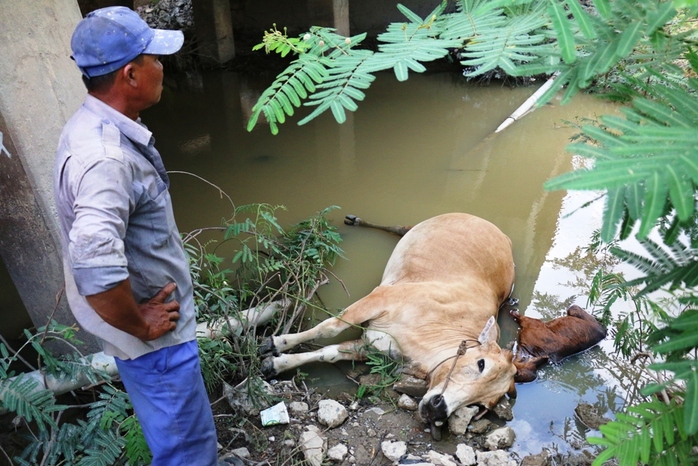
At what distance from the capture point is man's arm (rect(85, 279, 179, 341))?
2072mm

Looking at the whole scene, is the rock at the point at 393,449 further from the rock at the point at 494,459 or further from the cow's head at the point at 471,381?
the rock at the point at 494,459

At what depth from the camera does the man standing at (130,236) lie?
6.57 ft

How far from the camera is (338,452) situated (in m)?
3.55

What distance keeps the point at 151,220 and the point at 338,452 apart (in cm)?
205

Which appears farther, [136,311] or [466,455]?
[466,455]

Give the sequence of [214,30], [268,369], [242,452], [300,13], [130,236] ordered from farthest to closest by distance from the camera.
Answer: [300,13]
[214,30]
[268,369]
[242,452]
[130,236]

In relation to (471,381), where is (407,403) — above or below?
below

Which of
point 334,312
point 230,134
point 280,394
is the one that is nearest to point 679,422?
point 280,394

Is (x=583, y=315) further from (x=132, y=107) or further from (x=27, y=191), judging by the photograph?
(x=27, y=191)

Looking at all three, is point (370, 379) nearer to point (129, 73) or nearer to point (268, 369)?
point (268, 369)

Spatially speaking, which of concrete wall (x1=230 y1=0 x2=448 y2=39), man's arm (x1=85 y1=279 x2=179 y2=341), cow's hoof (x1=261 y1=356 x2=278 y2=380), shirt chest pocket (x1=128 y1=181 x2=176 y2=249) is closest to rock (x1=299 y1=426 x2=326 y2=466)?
cow's hoof (x1=261 y1=356 x2=278 y2=380)

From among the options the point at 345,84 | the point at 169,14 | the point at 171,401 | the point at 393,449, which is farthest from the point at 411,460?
the point at 169,14

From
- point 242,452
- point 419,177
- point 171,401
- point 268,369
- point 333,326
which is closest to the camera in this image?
point 171,401

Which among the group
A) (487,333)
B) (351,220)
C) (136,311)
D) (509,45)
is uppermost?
(509,45)
